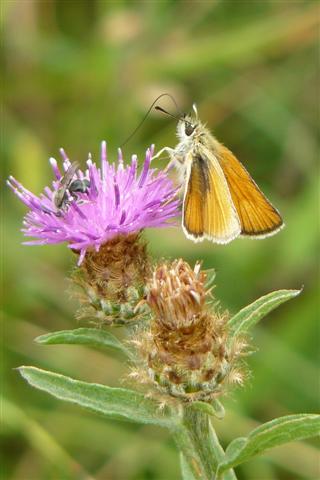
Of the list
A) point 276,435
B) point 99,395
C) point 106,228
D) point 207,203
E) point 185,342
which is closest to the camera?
point 276,435

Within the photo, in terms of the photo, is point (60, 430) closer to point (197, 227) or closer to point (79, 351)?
point (79, 351)

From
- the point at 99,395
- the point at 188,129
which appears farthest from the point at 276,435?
the point at 188,129

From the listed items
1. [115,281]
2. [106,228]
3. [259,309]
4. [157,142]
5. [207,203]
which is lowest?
[259,309]

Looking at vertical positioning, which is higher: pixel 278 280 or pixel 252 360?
pixel 278 280

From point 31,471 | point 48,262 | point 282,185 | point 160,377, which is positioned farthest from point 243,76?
point 160,377

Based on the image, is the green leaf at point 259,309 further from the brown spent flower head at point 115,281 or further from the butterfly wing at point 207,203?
the butterfly wing at point 207,203

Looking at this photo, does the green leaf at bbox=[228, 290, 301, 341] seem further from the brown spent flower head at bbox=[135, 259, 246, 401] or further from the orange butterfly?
the orange butterfly

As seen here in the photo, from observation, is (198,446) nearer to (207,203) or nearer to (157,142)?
(207,203)
